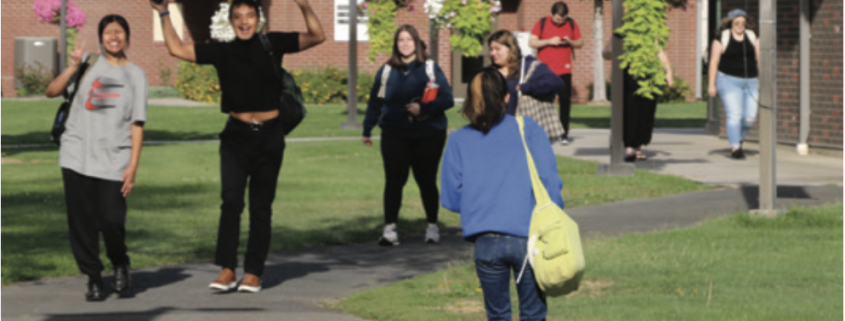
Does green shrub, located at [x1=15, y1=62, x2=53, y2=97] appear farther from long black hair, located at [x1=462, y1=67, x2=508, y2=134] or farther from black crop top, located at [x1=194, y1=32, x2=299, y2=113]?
long black hair, located at [x1=462, y1=67, x2=508, y2=134]

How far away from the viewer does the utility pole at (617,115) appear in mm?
15766

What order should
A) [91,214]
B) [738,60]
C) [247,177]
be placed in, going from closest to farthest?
1. [91,214]
2. [247,177]
3. [738,60]

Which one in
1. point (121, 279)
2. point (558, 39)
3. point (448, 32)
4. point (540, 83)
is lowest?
point (121, 279)

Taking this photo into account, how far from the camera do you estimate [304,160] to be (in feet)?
61.7

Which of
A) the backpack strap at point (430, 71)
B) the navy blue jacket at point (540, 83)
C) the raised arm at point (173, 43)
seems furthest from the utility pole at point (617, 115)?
the raised arm at point (173, 43)

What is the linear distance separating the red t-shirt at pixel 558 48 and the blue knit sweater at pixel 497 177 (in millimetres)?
13418

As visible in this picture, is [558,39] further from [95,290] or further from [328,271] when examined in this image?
[95,290]

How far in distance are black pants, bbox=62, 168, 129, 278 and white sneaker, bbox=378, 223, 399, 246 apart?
2.80m

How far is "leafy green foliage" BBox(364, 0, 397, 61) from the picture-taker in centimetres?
2619

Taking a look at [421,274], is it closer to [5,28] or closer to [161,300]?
[161,300]

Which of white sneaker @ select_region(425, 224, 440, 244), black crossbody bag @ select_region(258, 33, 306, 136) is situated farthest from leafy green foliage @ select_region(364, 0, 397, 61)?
black crossbody bag @ select_region(258, 33, 306, 136)

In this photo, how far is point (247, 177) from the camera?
29.1 ft

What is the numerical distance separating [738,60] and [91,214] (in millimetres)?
9865

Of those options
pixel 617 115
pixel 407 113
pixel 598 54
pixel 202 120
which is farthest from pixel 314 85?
pixel 407 113
